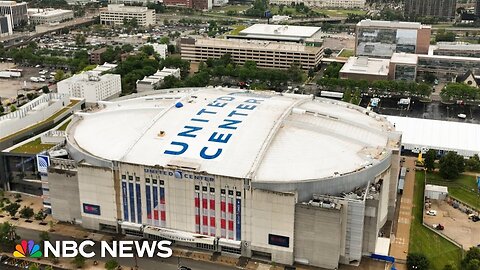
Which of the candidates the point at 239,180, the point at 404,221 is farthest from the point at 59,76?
the point at 404,221

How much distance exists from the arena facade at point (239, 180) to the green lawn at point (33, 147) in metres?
4.98

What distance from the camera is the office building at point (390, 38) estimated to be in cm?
11450

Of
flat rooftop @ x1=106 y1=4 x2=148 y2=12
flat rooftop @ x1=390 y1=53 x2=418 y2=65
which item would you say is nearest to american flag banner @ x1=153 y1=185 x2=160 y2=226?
flat rooftop @ x1=390 y1=53 x2=418 y2=65

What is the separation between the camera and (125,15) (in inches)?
6614

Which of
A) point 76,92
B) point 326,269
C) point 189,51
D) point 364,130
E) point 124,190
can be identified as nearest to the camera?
point 326,269

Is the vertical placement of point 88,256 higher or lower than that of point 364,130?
lower

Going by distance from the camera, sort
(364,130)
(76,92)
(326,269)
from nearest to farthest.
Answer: (326,269)
(364,130)
(76,92)

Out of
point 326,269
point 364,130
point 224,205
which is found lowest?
point 326,269

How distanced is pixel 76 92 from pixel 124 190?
1570 inches

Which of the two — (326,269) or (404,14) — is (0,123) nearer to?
(326,269)

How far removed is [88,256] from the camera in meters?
46.0

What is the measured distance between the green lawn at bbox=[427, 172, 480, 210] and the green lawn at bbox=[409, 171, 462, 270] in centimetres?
690

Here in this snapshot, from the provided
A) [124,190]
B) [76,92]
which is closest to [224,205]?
[124,190]

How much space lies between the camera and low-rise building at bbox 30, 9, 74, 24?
166 meters
